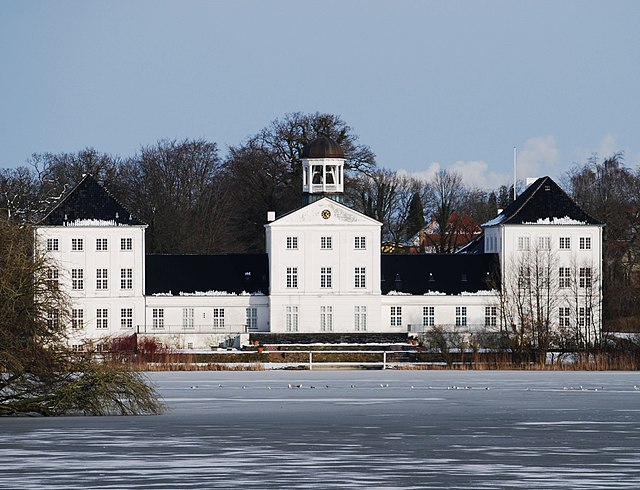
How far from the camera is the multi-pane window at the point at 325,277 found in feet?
249

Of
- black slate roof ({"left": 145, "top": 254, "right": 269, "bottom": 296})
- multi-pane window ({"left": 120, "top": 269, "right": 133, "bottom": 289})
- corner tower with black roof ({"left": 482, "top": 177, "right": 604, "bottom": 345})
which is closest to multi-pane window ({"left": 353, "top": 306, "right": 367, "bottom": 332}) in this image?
black slate roof ({"left": 145, "top": 254, "right": 269, "bottom": 296})

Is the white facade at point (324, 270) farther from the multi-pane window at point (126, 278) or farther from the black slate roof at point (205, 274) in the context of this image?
the multi-pane window at point (126, 278)

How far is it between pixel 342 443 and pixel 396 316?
55.7 meters

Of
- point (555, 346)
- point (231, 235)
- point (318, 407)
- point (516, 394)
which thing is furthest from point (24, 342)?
point (231, 235)

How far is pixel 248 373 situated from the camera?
44344 mm

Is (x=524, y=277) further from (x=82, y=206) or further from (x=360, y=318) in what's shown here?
(x=82, y=206)

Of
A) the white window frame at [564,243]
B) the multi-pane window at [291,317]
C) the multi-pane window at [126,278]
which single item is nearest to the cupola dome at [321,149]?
the multi-pane window at [291,317]

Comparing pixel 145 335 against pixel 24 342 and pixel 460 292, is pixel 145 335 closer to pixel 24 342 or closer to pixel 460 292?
pixel 460 292

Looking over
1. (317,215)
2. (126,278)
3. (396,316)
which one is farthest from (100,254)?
(396,316)

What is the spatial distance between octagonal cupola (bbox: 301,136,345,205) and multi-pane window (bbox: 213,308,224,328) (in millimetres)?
7575

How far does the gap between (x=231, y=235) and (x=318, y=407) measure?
61949 mm

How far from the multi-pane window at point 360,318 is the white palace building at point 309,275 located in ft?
0.17

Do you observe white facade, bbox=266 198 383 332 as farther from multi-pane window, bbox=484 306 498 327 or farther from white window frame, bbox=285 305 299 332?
multi-pane window, bbox=484 306 498 327

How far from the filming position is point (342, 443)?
67.7 ft
